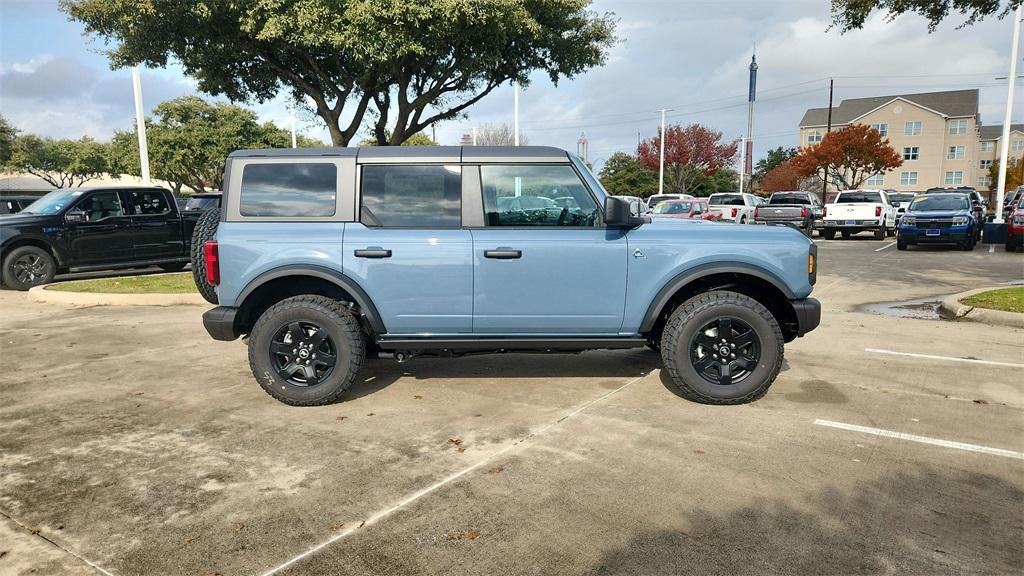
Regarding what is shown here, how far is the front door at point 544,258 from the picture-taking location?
15.1 ft

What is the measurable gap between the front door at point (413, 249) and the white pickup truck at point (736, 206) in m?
19.4

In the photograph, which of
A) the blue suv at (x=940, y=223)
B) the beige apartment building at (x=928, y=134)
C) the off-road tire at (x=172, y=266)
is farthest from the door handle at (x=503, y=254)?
the beige apartment building at (x=928, y=134)

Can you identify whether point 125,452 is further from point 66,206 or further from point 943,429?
point 66,206

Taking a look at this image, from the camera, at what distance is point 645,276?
4.66m

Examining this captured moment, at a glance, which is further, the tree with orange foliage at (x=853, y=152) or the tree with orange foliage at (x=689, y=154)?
→ the tree with orange foliage at (x=689, y=154)

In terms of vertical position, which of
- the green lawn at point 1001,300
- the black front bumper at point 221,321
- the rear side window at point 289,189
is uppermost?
the rear side window at point 289,189

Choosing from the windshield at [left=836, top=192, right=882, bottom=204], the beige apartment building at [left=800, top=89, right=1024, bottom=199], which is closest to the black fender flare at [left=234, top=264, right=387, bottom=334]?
the windshield at [left=836, top=192, right=882, bottom=204]

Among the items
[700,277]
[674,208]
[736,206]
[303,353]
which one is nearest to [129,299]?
[303,353]

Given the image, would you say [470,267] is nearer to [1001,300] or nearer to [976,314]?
[976,314]

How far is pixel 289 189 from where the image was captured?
15.5 ft

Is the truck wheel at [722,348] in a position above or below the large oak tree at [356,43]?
below

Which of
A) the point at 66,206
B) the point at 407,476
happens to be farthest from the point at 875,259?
the point at 66,206

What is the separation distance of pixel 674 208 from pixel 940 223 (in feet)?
23.5

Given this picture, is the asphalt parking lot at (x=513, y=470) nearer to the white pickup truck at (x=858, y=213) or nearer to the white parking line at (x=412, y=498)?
the white parking line at (x=412, y=498)
